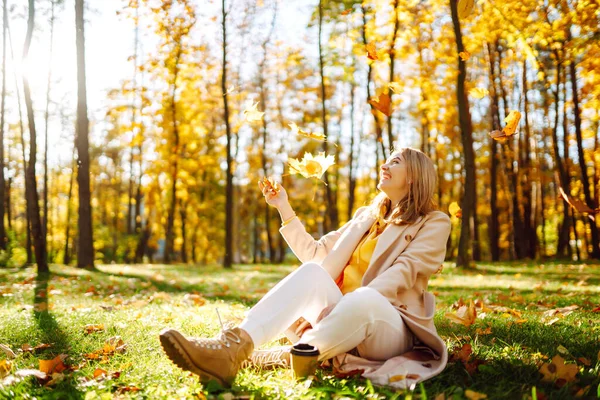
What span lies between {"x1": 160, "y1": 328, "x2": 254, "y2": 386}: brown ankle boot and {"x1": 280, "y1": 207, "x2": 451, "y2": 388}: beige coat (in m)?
0.56

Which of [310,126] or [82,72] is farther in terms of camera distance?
[310,126]

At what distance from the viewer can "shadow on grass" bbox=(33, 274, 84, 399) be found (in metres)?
2.52

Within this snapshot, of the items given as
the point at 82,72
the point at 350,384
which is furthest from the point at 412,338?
the point at 82,72

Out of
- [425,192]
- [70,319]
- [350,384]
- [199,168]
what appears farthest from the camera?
[199,168]

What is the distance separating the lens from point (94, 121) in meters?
25.0

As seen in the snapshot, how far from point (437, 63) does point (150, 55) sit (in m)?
9.74

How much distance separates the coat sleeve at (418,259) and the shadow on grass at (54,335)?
1.64 meters

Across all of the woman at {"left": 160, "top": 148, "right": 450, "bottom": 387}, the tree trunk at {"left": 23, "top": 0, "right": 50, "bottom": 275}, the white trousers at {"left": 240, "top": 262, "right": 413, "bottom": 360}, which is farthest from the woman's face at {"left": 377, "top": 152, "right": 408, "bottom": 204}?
the tree trunk at {"left": 23, "top": 0, "right": 50, "bottom": 275}

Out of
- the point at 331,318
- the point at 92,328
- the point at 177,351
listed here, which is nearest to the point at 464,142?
the point at 92,328

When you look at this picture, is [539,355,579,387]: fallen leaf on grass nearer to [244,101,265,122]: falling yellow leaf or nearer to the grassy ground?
the grassy ground

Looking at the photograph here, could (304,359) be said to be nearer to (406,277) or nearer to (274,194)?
(406,277)

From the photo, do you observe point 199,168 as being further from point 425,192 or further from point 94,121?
point 425,192

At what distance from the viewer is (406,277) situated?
299 centimetres

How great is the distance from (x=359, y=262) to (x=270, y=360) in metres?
0.85
